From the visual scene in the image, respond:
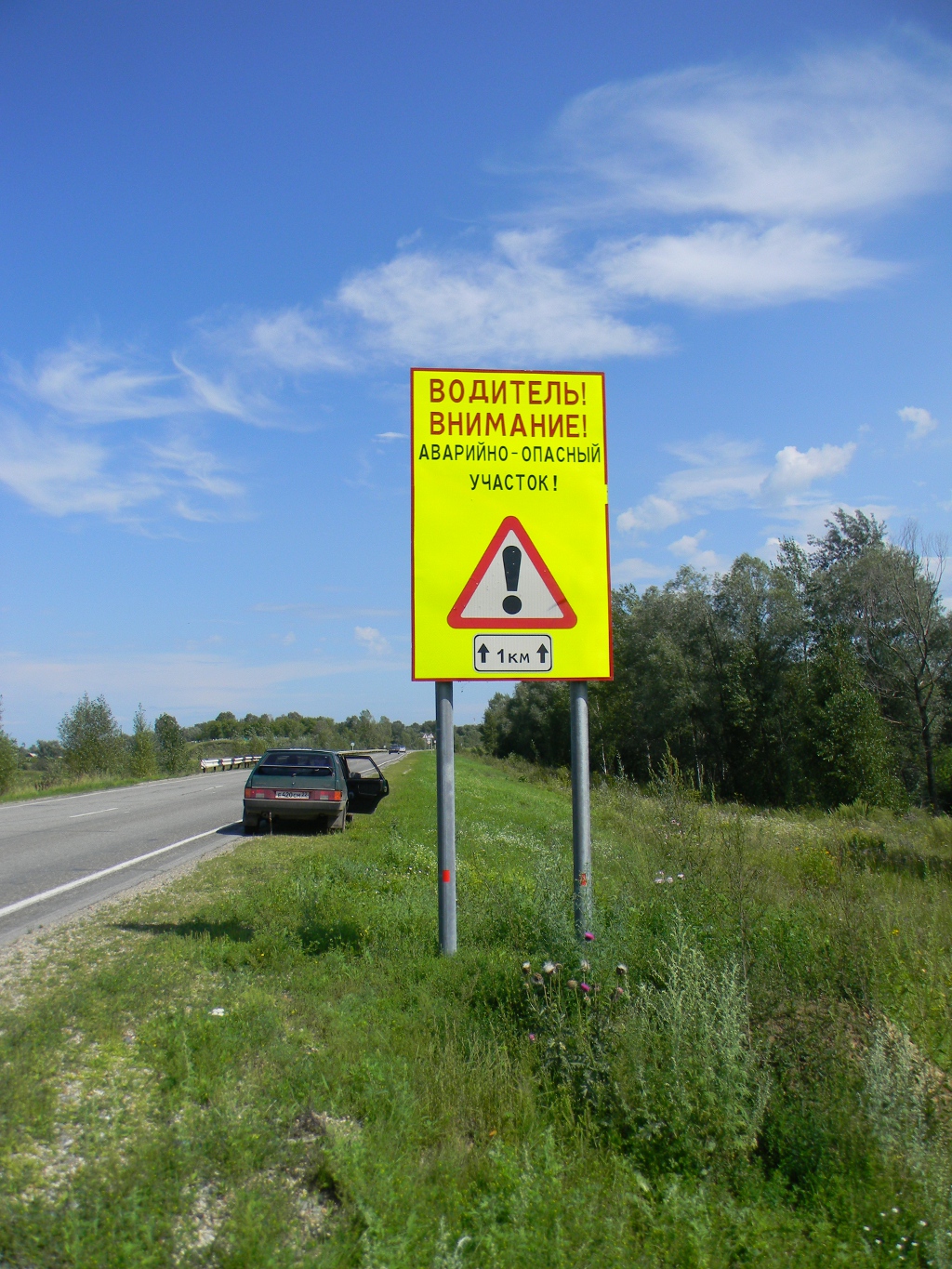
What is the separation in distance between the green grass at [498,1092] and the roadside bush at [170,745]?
50976mm

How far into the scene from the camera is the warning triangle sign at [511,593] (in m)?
6.07

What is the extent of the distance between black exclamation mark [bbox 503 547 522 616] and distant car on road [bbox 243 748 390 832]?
1026 cm

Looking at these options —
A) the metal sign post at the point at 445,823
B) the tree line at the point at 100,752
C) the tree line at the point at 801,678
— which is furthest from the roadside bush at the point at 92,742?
the metal sign post at the point at 445,823

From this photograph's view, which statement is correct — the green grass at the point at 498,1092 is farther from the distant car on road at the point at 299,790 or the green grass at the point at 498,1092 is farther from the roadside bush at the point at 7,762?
the roadside bush at the point at 7,762

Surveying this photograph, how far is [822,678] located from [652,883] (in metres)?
34.6

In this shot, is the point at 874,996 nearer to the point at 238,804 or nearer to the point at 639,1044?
the point at 639,1044

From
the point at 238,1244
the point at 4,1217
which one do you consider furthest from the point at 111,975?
the point at 238,1244

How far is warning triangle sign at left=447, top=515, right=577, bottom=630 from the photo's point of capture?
607 centimetres

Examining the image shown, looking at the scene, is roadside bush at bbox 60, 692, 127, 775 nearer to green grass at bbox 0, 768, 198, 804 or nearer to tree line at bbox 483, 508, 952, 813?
green grass at bbox 0, 768, 198, 804

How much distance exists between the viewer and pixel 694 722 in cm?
4841

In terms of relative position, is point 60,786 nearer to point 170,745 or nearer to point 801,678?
point 170,745

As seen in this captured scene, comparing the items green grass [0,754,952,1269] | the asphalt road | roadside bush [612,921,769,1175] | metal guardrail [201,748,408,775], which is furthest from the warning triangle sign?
metal guardrail [201,748,408,775]

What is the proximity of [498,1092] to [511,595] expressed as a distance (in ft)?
10.5

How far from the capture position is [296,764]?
1619cm
